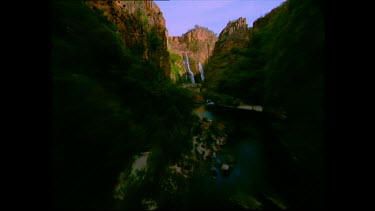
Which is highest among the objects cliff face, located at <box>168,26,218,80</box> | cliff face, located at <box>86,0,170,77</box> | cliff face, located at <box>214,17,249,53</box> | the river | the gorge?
cliff face, located at <box>168,26,218,80</box>

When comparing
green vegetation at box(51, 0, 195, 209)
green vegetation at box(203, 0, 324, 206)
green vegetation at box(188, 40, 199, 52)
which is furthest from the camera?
green vegetation at box(188, 40, 199, 52)

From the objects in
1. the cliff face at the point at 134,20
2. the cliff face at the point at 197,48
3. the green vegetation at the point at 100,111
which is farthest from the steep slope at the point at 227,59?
the cliff face at the point at 197,48

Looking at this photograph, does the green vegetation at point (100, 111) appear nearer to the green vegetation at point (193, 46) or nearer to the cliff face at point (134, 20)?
the cliff face at point (134, 20)

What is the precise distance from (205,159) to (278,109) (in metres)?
1.51

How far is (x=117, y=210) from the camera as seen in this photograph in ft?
6.37

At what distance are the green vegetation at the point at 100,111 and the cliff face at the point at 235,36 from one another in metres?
4.17

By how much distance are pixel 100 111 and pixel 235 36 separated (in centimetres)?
604

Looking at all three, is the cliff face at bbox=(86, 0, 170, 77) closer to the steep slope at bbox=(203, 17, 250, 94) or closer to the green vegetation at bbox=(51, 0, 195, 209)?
the green vegetation at bbox=(51, 0, 195, 209)

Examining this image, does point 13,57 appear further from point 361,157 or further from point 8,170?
point 361,157

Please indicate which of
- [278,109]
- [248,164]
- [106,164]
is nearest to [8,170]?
[106,164]

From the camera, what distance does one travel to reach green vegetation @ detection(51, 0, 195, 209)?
1633mm

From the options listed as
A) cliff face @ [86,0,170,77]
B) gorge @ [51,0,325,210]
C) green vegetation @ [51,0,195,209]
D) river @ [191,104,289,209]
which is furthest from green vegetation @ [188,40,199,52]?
green vegetation @ [51,0,195,209]

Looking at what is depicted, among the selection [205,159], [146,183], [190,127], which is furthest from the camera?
[205,159]

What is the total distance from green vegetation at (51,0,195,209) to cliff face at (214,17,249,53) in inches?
164
